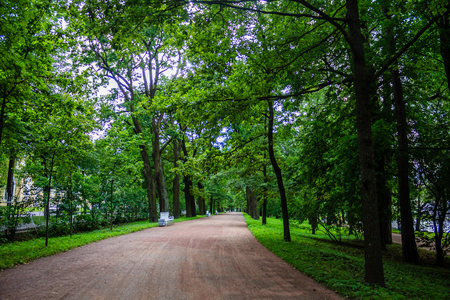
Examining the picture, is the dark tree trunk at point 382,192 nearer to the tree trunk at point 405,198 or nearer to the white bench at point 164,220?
the tree trunk at point 405,198

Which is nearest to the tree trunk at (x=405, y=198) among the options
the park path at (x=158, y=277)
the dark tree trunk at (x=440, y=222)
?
the dark tree trunk at (x=440, y=222)

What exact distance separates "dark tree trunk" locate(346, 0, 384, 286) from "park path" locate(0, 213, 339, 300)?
3.60 feet

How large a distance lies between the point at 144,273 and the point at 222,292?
2.12 m

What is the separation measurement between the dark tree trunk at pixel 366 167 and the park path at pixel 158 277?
110 cm

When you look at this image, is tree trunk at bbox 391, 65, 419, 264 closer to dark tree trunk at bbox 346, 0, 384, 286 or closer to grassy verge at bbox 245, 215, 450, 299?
grassy verge at bbox 245, 215, 450, 299

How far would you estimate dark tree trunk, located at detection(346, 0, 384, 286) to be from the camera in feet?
17.2

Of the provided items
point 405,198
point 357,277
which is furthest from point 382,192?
point 357,277

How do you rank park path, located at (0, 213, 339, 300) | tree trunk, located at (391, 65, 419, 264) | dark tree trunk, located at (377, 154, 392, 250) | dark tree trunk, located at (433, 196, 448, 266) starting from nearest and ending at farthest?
park path, located at (0, 213, 339, 300) → dark tree trunk, located at (433, 196, 448, 266) → tree trunk, located at (391, 65, 419, 264) → dark tree trunk, located at (377, 154, 392, 250)

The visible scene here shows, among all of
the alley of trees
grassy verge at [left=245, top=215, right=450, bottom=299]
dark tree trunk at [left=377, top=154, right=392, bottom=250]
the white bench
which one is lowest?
the white bench

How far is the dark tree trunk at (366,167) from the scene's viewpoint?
17.2ft

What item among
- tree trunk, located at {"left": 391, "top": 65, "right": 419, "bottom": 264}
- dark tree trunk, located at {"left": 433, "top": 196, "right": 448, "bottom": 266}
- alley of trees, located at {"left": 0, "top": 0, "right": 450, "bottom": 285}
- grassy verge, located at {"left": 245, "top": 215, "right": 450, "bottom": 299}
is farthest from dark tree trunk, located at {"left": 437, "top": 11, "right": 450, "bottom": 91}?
grassy verge, located at {"left": 245, "top": 215, "right": 450, "bottom": 299}

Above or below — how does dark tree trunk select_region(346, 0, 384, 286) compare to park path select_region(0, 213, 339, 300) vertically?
above

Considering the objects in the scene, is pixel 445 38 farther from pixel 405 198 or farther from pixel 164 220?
pixel 164 220

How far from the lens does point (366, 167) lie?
5414 mm
